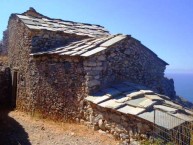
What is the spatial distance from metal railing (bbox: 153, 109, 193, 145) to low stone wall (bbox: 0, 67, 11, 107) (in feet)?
30.3

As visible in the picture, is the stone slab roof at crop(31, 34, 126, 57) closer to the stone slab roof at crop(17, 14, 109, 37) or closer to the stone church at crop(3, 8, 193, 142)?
the stone church at crop(3, 8, 193, 142)

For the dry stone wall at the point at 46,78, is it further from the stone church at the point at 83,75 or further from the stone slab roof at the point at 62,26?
the stone slab roof at the point at 62,26

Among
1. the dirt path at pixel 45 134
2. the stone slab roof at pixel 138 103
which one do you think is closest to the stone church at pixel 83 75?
the stone slab roof at pixel 138 103

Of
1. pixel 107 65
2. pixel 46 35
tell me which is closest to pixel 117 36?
pixel 107 65

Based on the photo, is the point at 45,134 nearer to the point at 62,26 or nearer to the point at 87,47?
the point at 87,47

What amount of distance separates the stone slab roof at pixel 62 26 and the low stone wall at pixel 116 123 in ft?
14.1

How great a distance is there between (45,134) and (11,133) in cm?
103

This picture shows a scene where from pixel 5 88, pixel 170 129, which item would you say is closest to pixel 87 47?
pixel 170 129

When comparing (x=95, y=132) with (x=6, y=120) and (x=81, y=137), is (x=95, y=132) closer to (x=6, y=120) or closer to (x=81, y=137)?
(x=81, y=137)

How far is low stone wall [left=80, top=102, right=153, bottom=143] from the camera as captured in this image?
7.28m

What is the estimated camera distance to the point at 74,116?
397 inches

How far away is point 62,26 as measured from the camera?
13.4 meters

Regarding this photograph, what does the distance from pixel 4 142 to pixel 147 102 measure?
414 cm

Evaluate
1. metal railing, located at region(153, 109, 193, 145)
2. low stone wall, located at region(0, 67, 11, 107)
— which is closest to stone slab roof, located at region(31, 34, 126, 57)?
metal railing, located at region(153, 109, 193, 145)
